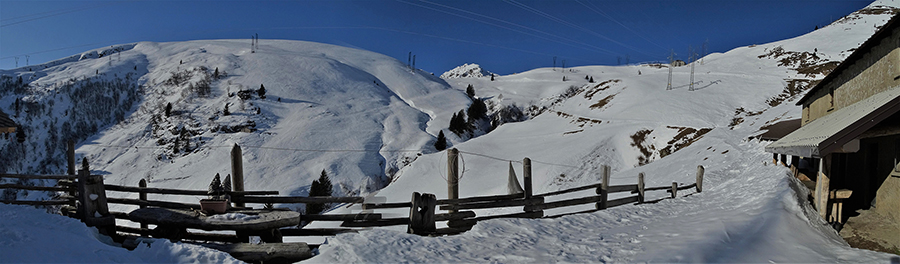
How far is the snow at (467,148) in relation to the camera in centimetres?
665

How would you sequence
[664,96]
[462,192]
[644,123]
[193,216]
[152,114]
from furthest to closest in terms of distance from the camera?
[152,114] → [664,96] → [644,123] → [462,192] → [193,216]

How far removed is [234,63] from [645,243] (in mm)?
98285

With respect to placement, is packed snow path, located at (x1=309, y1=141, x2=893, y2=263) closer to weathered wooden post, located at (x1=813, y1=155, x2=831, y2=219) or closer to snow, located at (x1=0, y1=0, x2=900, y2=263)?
Answer: snow, located at (x1=0, y1=0, x2=900, y2=263)

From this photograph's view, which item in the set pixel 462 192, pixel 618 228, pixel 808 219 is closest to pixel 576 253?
pixel 618 228

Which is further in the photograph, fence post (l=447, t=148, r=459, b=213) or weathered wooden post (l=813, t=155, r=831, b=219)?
fence post (l=447, t=148, r=459, b=213)

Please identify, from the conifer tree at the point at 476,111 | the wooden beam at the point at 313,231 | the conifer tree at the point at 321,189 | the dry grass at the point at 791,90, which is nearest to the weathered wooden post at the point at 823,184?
the wooden beam at the point at 313,231

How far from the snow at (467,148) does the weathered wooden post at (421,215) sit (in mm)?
416

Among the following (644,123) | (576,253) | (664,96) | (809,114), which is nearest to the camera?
(576,253)

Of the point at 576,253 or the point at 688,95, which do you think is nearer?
the point at 576,253

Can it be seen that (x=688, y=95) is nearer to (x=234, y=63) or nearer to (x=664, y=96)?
(x=664, y=96)

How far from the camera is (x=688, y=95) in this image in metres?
46.8

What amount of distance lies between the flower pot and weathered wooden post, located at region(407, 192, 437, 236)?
3685 millimetres

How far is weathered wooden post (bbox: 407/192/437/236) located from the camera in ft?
26.3

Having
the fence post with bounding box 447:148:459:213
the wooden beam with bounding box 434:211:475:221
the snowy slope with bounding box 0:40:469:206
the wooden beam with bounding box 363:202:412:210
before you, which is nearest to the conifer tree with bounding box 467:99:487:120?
the snowy slope with bounding box 0:40:469:206
